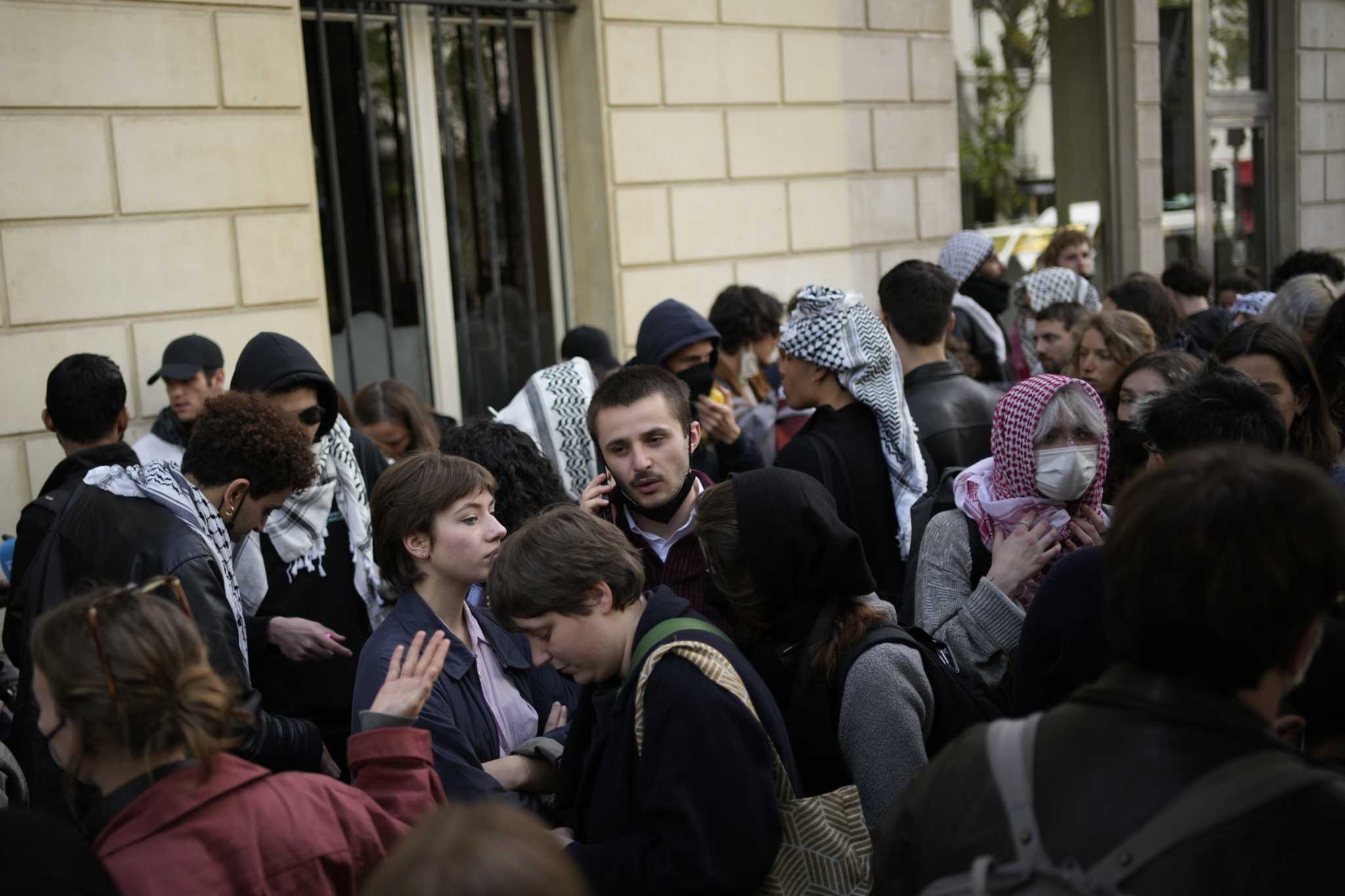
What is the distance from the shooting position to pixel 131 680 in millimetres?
1893

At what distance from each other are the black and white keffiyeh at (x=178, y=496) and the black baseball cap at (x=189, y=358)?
2596mm

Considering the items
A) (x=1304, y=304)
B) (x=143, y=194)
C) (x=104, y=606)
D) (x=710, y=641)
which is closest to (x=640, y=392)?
(x=710, y=641)

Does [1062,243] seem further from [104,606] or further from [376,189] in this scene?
[104,606]

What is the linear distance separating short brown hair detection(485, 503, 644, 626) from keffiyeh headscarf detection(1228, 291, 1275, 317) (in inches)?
236

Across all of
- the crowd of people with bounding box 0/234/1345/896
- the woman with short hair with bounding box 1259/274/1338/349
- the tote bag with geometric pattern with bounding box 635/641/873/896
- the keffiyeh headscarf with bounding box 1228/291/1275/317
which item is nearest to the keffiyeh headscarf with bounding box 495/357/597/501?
the crowd of people with bounding box 0/234/1345/896

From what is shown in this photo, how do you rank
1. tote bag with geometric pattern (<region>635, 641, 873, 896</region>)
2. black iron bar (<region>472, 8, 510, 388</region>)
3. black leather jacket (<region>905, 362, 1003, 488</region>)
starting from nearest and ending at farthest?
tote bag with geometric pattern (<region>635, 641, 873, 896</region>) < black leather jacket (<region>905, 362, 1003, 488</region>) < black iron bar (<region>472, 8, 510, 388</region>)

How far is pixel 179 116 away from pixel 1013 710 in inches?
204

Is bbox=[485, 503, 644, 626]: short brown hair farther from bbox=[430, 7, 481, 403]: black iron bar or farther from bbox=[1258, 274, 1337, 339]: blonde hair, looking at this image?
bbox=[430, 7, 481, 403]: black iron bar

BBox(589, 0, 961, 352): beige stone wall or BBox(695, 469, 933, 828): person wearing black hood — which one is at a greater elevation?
BBox(589, 0, 961, 352): beige stone wall

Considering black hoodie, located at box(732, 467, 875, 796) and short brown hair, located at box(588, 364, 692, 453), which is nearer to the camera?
black hoodie, located at box(732, 467, 875, 796)

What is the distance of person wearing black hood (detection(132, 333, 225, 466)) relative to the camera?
5.32 metres

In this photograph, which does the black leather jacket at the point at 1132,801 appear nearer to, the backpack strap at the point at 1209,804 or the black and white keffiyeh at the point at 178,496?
the backpack strap at the point at 1209,804

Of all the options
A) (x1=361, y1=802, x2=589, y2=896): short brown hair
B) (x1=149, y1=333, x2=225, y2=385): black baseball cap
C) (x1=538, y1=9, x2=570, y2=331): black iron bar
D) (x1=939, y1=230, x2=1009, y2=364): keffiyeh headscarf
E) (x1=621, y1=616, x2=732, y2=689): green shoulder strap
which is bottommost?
(x1=621, y1=616, x2=732, y2=689): green shoulder strap

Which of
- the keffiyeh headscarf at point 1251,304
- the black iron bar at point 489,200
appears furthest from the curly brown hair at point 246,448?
the keffiyeh headscarf at point 1251,304
